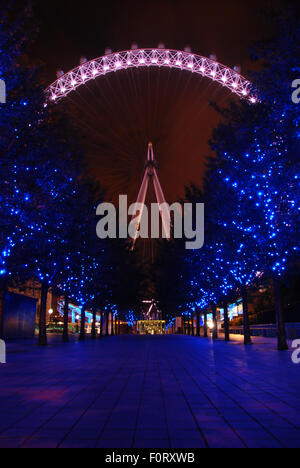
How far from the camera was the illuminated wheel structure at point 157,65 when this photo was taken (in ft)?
117

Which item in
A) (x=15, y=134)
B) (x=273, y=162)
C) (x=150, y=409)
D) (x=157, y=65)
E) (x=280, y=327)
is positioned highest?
(x=157, y=65)

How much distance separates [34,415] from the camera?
20.6 ft

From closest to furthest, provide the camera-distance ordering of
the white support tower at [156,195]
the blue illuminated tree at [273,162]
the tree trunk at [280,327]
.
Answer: the blue illuminated tree at [273,162], the tree trunk at [280,327], the white support tower at [156,195]

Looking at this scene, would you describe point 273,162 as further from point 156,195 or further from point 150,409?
point 156,195

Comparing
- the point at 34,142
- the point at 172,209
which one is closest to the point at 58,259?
the point at 34,142

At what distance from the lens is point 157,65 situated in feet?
124

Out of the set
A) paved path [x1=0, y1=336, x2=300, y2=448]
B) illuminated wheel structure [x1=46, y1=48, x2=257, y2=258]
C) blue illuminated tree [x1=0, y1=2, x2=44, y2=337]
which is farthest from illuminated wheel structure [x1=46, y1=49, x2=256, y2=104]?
paved path [x1=0, y1=336, x2=300, y2=448]

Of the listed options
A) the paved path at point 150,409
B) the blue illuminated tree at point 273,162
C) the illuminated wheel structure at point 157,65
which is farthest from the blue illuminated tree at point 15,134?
the illuminated wheel structure at point 157,65

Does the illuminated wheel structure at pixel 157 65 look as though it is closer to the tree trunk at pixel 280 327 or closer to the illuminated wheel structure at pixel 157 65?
the illuminated wheel structure at pixel 157 65

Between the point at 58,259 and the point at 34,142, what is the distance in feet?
36.2

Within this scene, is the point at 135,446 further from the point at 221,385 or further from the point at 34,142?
the point at 34,142

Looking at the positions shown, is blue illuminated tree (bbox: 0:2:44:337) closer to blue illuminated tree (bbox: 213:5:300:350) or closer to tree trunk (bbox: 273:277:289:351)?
blue illuminated tree (bbox: 213:5:300:350)

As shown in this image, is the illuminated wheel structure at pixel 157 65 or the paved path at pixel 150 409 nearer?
the paved path at pixel 150 409

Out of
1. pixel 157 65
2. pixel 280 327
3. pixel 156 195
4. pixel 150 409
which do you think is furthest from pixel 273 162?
pixel 156 195
